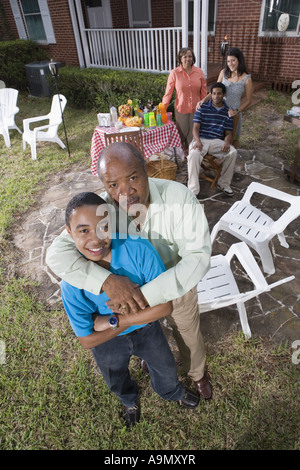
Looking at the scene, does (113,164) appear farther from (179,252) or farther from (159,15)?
(159,15)

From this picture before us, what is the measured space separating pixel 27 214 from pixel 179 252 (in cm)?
354

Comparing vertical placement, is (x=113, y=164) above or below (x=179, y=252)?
above

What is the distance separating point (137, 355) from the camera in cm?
179

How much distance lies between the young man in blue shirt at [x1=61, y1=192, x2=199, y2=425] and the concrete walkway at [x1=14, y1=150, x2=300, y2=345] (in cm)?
108

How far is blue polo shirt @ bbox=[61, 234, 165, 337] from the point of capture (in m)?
1.39

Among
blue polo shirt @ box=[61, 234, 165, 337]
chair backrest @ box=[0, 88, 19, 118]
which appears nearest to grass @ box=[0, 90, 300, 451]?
blue polo shirt @ box=[61, 234, 165, 337]

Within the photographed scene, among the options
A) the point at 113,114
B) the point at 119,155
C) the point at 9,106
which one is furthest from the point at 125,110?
the point at 9,106

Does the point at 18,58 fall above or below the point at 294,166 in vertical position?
above

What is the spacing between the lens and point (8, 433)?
7.04 ft

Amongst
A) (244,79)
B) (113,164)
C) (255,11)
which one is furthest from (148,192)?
(255,11)

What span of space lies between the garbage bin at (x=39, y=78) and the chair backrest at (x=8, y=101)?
2590 mm

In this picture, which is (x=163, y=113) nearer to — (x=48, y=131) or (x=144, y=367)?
(x=48, y=131)

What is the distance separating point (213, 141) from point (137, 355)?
359 cm

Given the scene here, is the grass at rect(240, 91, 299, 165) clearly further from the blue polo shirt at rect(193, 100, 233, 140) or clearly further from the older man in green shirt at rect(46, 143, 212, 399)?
the older man in green shirt at rect(46, 143, 212, 399)
